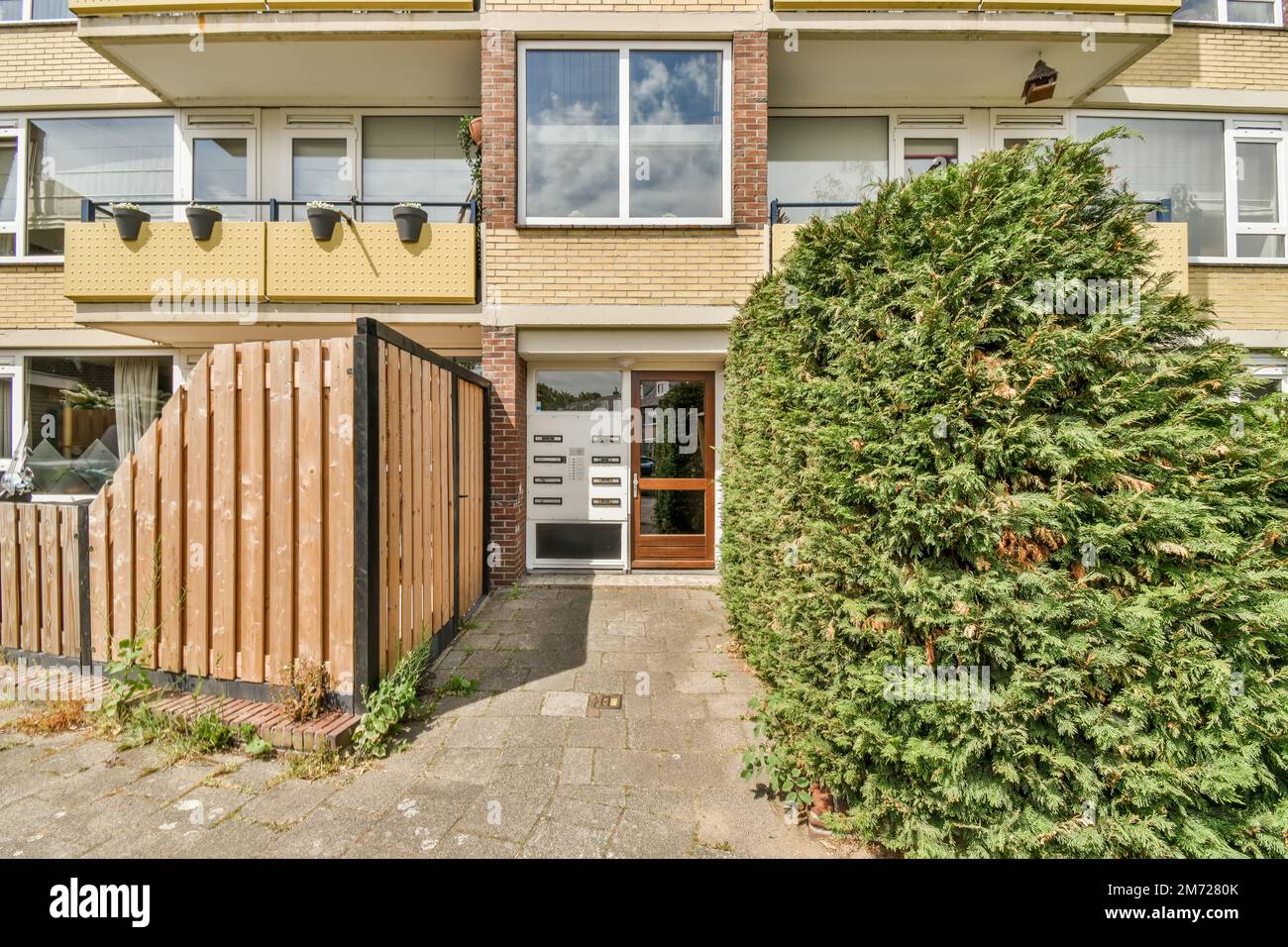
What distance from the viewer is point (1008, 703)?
6.43ft

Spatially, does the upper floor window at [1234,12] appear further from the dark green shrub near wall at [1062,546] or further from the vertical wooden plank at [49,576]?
the vertical wooden plank at [49,576]

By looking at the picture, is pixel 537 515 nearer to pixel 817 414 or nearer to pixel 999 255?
pixel 817 414

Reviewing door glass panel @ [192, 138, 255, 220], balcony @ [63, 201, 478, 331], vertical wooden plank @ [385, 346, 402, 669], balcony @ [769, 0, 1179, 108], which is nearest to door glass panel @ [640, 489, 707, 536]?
balcony @ [63, 201, 478, 331]

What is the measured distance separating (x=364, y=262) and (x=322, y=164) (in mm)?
2393

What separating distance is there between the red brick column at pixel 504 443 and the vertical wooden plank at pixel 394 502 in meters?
2.40

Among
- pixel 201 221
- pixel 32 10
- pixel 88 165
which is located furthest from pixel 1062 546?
pixel 32 10

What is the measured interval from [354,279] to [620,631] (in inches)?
191

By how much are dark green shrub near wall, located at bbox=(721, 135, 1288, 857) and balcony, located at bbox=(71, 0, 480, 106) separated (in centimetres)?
641

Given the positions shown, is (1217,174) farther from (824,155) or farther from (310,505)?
(310,505)

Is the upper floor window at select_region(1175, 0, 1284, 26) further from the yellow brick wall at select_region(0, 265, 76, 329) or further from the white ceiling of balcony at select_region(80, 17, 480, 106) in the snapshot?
the yellow brick wall at select_region(0, 265, 76, 329)

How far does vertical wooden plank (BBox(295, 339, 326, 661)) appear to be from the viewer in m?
3.12

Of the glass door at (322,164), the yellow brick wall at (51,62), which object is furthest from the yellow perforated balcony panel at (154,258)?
the yellow brick wall at (51,62)
